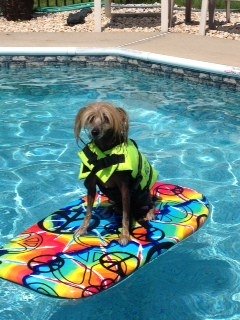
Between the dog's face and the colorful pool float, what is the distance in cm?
78

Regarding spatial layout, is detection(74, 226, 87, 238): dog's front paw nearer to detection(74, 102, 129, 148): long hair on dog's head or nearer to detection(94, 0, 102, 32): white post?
detection(74, 102, 129, 148): long hair on dog's head

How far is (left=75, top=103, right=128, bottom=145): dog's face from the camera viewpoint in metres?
3.46

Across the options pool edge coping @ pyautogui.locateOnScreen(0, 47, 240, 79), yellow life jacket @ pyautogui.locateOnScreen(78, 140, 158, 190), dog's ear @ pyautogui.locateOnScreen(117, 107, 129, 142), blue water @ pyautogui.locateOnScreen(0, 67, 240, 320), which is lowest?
blue water @ pyautogui.locateOnScreen(0, 67, 240, 320)

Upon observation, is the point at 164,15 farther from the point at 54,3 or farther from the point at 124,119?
the point at 124,119

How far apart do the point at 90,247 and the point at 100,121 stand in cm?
91

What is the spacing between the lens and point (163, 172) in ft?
20.8

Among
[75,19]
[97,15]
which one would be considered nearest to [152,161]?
[97,15]

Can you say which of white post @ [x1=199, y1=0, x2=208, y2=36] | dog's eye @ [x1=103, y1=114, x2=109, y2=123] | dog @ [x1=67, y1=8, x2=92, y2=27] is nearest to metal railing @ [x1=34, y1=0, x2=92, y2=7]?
dog @ [x1=67, y1=8, x2=92, y2=27]

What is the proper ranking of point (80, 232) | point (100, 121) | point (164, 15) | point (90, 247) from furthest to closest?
point (164, 15), point (80, 232), point (90, 247), point (100, 121)

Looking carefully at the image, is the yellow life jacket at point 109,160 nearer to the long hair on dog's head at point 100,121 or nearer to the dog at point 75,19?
the long hair on dog's head at point 100,121

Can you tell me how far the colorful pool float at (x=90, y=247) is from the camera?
3.50 metres

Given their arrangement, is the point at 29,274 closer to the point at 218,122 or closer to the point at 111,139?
the point at 111,139

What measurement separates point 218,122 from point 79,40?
438 cm

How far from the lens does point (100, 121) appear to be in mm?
3463
